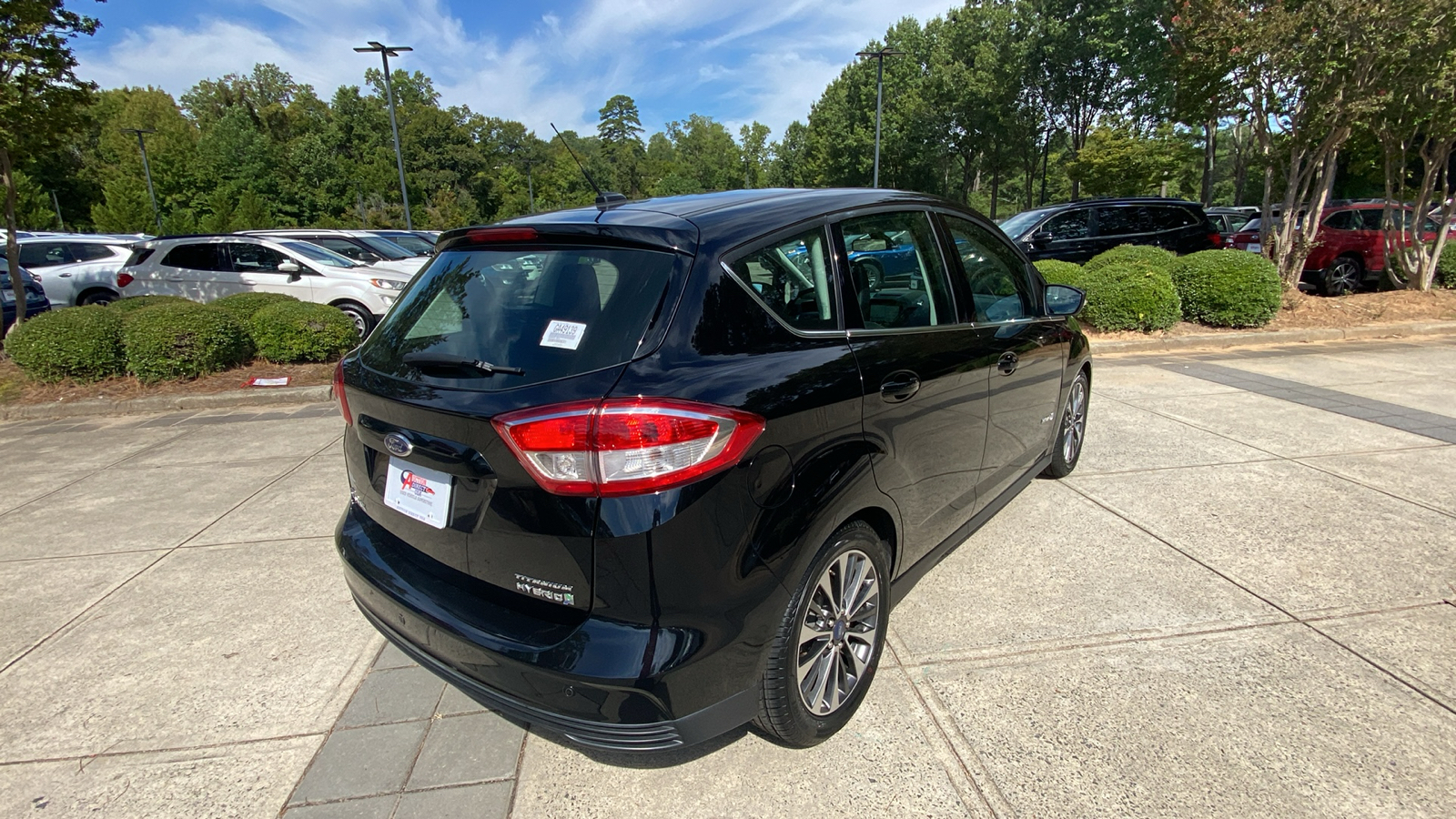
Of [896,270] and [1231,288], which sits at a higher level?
[896,270]

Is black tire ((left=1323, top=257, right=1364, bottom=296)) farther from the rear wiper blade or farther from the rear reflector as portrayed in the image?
the rear wiper blade

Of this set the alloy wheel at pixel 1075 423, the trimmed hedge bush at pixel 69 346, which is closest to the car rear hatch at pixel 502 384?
the alloy wheel at pixel 1075 423

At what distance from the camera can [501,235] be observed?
91.6 inches

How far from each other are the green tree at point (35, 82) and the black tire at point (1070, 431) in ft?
32.9

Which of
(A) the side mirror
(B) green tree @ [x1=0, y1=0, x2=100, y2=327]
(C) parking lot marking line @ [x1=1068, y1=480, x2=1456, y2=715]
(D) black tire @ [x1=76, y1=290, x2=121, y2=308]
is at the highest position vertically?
(B) green tree @ [x1=0, y1=0, x2=100, y2=327]

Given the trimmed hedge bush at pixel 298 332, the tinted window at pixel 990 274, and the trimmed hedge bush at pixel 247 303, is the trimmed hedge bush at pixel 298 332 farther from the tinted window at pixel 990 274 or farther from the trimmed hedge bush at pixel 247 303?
the tinted window at pixel 990 274

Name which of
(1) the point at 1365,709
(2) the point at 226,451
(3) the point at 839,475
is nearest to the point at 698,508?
(3) the point at 839,475

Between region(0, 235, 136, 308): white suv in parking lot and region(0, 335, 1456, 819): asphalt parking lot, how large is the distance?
10.6m

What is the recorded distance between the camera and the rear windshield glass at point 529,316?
1.86m

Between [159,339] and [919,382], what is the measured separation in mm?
7779

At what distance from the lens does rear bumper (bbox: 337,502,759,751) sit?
176 cm

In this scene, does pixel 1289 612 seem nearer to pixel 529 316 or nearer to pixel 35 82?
pixel 529 316

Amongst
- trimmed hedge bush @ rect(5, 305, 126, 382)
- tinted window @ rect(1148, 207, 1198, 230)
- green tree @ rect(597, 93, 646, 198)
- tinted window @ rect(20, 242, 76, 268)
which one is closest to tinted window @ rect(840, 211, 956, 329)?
trimmed hedge bush @ rect(5, 305, 126, 382)

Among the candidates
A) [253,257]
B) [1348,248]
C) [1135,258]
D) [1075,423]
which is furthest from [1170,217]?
[253,257]
